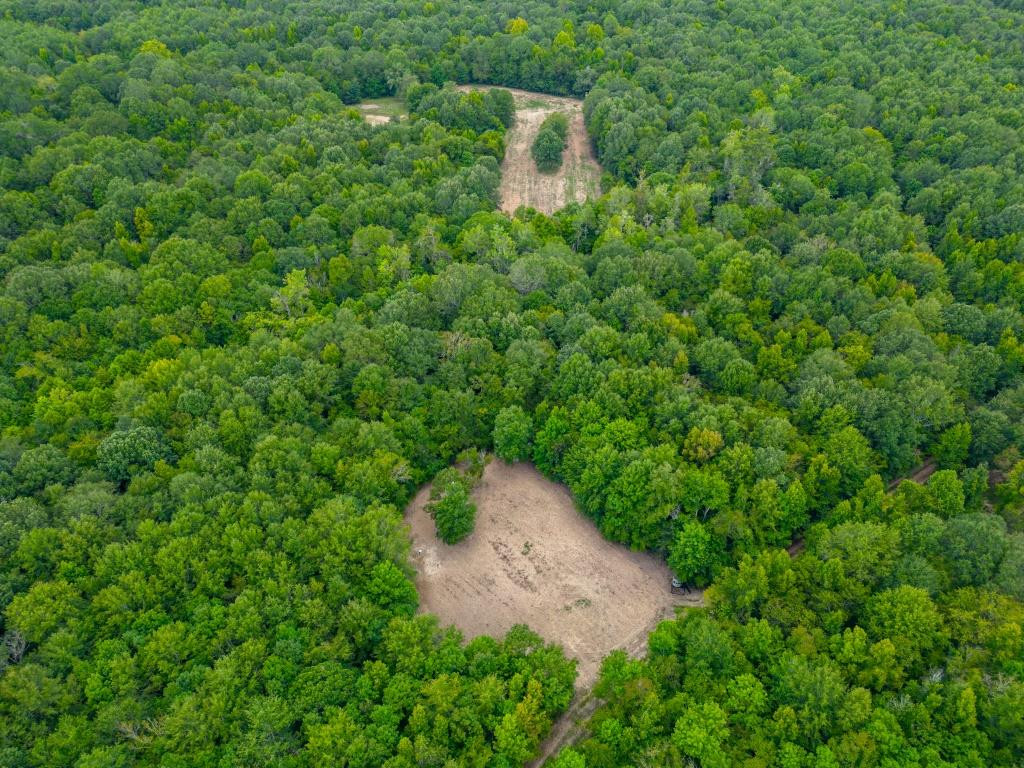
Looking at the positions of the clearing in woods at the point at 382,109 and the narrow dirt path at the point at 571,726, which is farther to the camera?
the clearing in woods at the point at 382,109

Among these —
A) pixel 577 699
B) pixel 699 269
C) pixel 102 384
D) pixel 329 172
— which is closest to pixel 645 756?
pixel 577 699

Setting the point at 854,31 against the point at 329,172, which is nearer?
the point at 329,172

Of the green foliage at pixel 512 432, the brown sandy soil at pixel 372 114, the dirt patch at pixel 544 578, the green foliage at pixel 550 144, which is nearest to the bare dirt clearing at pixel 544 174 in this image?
the green foliage at pixel 550 144

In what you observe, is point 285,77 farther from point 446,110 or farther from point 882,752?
point 882,752

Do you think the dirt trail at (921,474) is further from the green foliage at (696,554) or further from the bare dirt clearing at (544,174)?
the bare dirt clearing at (544,174)

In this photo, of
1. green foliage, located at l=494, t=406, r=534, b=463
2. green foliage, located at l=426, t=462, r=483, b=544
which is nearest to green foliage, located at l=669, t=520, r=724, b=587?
green foliage, located at l=494, t=406, r=534, b=463

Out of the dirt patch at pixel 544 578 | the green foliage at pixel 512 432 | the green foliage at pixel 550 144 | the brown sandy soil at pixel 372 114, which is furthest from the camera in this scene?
the brown sandy soil at pixel 372 114

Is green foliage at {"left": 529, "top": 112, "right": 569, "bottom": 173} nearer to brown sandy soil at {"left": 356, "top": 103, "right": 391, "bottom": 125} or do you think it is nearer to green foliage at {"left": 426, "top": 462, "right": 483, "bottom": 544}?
brown sandy soil at {"left": 356, "top": 103, "right": 391, "bottom": 125}
